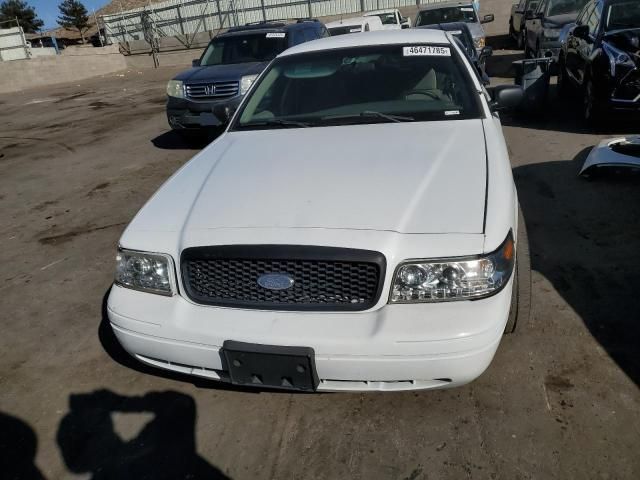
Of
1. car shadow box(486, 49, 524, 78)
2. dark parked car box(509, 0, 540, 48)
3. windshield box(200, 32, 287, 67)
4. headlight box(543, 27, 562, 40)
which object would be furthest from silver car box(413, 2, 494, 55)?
windshield box(200, 32, 287, 67)

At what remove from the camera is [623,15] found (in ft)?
23.3

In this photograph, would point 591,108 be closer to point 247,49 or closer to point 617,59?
point 617,59

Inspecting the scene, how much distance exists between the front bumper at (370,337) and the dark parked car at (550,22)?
9671 mm

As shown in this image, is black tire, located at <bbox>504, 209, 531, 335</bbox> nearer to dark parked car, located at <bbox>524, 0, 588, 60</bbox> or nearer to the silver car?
dark parked car, located at <bbox>524, 0, 588, 60</bbox>

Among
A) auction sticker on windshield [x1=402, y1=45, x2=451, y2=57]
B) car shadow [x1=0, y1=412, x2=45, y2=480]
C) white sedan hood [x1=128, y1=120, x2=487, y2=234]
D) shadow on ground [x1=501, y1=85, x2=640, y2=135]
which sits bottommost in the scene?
shadow on ground [x1=501, y1=85, x2=640, y2=135]

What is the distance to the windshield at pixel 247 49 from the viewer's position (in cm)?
891

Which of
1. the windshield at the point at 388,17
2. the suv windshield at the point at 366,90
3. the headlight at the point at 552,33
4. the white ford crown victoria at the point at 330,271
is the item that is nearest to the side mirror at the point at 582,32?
A: the headlight at the point at 552,33

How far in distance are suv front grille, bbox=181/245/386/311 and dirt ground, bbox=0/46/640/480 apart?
65 cm

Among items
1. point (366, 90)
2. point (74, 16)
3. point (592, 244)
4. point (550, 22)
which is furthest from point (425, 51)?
point (74, 16)

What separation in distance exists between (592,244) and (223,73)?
6.02 m

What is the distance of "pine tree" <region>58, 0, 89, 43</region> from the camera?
2052 inches

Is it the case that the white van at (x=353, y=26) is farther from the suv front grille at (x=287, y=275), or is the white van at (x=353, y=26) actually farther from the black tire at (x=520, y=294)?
the suv front grille at (x=287, y=275)

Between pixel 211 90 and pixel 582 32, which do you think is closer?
pixel 582 32

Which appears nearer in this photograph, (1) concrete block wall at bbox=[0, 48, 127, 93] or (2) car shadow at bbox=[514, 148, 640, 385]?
(2) car shadow at bbox=[514, 148, 640, 385]
